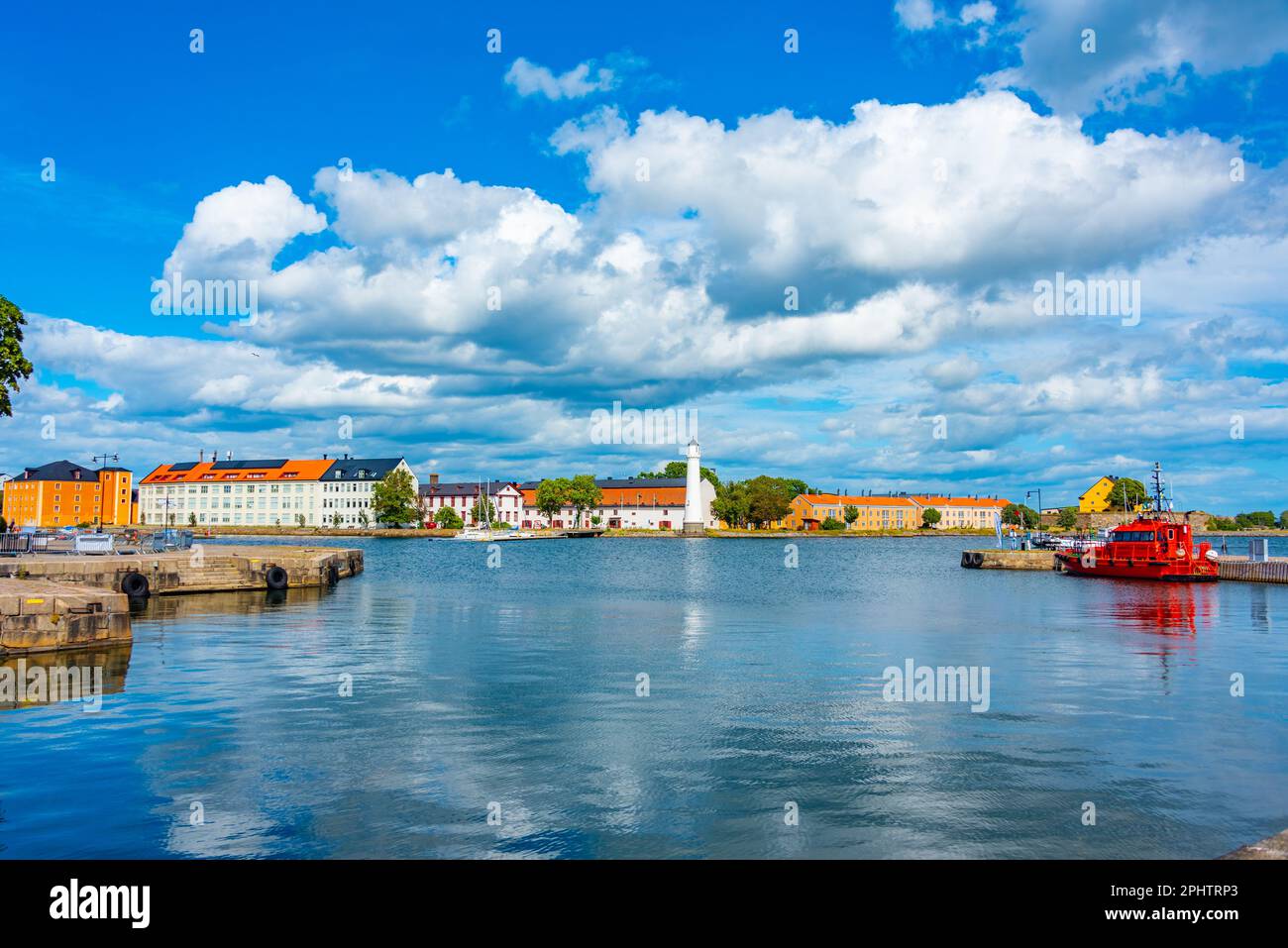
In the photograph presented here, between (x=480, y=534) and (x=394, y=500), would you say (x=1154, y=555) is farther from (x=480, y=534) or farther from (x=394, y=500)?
(x=394, y=500)

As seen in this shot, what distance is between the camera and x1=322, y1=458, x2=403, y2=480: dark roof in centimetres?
19225

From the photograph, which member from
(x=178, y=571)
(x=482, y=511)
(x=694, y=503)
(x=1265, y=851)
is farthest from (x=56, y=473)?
(x=1265, y=851)

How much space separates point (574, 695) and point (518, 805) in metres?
8.22

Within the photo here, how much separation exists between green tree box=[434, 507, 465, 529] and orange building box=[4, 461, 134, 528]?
2668 inches

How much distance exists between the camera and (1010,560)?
89.9 meters

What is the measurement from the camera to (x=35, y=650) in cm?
2330

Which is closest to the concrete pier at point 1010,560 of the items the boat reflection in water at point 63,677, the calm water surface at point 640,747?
the calm water surface at point 640,747

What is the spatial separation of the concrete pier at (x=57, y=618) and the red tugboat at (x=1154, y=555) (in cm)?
6725

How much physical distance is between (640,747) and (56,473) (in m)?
212

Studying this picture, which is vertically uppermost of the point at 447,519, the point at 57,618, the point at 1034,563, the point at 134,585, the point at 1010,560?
the point at 447,519

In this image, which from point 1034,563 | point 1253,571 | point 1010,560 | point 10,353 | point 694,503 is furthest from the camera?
point 694,503

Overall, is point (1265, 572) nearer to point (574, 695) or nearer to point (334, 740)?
point (574, 695)

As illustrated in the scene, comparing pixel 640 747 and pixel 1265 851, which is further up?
pixel 1265 851

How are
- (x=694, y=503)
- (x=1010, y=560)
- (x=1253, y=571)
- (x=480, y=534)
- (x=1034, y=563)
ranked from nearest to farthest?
1. (x=1253, y=571)
2. (x=1034, y=563)
3. (x=1010, y=560)
4. (x=480, y=534)
5. (x=694, y=503)
